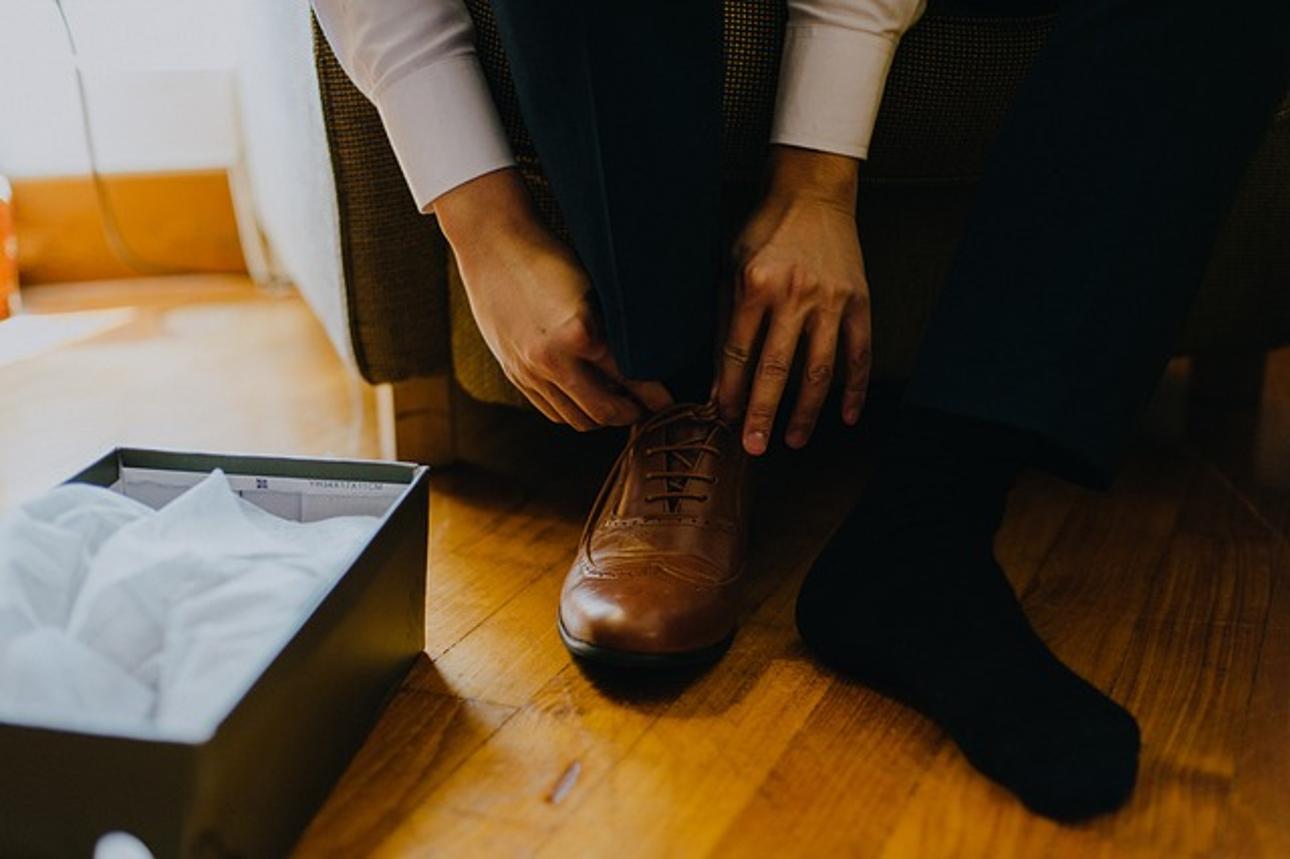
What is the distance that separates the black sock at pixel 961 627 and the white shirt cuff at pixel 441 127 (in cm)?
29

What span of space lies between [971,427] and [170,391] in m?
0.89

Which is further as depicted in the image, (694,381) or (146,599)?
(694,381)

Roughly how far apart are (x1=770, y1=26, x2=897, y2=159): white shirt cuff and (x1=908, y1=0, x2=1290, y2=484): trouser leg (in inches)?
4.4

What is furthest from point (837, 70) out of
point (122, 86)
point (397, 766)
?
point (122, 86)

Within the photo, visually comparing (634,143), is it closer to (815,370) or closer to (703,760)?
(815,370)

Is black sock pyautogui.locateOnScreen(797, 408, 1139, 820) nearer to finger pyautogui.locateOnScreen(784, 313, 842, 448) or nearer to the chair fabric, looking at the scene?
finger pyautogui.locateOnScreen(784, 313, 842, 448)

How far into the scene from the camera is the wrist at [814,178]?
766 mm

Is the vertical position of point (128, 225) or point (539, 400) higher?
point (539, 400)

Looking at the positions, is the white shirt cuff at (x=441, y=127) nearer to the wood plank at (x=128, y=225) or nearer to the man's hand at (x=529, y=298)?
the man's hand at (x=529, y=298)

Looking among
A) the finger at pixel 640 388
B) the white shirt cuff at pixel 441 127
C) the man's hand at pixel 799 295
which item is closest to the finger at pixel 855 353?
the man's hand at pixel 799 295

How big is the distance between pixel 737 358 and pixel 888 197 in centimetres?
27

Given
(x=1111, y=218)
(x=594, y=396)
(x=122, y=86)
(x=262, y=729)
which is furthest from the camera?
(x=122, y=86)

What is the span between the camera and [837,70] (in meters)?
0.76

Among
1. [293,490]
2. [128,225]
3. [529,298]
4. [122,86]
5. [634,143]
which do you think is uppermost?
[634,143]
